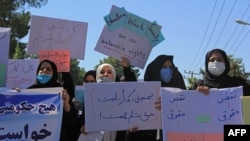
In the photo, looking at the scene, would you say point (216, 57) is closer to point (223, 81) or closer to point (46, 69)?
point (223, 81)

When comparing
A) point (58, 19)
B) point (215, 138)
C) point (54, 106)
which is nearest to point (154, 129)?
point (215, 138)

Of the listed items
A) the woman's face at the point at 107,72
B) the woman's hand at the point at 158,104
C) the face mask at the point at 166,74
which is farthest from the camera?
the face mask at the point at 166,74

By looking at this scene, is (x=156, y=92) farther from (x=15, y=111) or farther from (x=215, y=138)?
(x=15, y=111)

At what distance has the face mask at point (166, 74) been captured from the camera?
536cm

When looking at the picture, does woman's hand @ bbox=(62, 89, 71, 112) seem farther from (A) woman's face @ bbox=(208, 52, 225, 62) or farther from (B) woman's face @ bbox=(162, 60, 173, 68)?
(A) woman's face @ bbox=(208, 52, 225, 62)

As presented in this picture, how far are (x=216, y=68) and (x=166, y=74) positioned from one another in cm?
63

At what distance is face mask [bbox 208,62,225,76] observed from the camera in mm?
4957

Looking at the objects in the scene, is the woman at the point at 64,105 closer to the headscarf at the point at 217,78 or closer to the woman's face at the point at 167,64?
the woman's face at the point at 167,64

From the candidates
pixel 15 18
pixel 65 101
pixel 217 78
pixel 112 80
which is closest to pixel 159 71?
pixel 112 80

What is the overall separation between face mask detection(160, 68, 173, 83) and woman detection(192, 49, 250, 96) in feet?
1.32

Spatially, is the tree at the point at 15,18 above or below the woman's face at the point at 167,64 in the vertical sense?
above

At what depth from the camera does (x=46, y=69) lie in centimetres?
502

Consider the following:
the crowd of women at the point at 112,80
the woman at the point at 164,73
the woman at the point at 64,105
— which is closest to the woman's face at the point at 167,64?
the woman at the point at 164,73

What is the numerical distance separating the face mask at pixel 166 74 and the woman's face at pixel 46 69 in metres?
1.24
